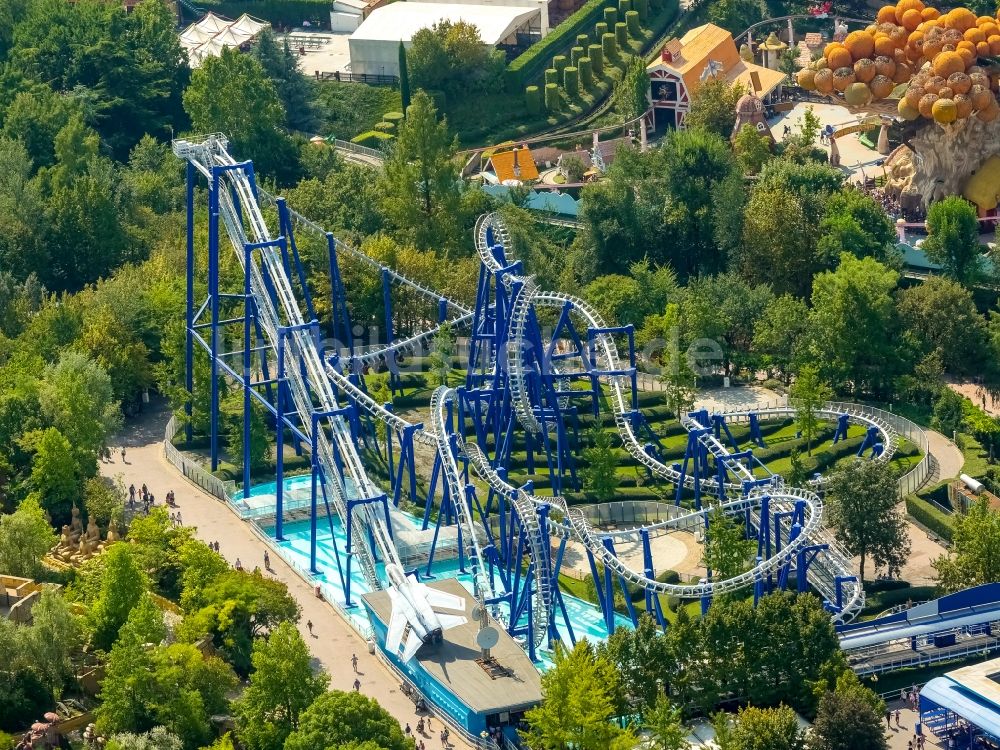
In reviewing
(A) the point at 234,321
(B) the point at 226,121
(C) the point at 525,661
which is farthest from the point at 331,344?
(C) the point at 525,661

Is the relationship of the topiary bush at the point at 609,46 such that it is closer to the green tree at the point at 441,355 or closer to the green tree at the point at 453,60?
the green tree at the point at 453,60

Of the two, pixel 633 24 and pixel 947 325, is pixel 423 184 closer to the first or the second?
pixel 947 325

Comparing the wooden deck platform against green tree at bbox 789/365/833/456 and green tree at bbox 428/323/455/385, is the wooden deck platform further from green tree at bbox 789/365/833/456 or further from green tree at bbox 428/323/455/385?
green tree at bbox 428/323/455/385

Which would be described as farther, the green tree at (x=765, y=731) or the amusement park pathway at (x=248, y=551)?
the amusement park pathway at (x=248, y=551)

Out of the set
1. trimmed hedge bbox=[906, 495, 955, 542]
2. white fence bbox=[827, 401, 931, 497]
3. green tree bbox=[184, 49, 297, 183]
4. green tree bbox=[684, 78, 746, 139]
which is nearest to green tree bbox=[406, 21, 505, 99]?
green tree bbox=[184, 49, 297, 183]

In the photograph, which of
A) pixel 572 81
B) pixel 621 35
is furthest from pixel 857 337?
pixel 621 35

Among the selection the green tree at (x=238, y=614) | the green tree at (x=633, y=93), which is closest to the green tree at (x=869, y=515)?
the green tree at (x=238, y=614)
